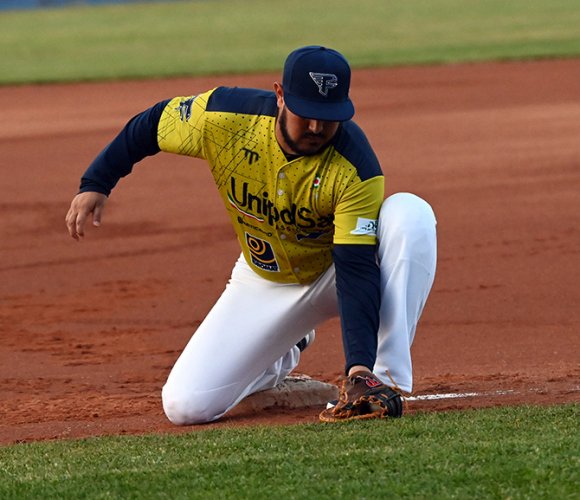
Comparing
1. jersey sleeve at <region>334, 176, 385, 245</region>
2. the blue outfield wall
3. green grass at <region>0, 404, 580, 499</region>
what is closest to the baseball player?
jersey sleeve at <region>334, 176, 385, 245</region>

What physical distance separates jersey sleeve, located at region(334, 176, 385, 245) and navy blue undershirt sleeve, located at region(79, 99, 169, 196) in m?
0.92

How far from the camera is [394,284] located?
4840 mm

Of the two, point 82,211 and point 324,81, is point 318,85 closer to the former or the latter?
point 324,81

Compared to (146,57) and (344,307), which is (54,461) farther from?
(146,57)

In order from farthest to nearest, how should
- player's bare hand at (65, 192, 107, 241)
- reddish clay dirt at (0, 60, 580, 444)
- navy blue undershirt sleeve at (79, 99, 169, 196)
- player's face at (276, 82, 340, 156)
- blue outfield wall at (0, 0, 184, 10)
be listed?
blue outfield wall at (0, 0, 184, 10), reddish clay dirt at (0, 60, 580, 444), navy blue undershirt sleeve at (79, 99, 169, 196), player's bare hand at (65, 192, 107, 241), player's face at (276, 82, 340, 156)

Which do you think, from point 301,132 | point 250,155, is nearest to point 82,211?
point 250,155

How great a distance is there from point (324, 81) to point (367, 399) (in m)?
1.20

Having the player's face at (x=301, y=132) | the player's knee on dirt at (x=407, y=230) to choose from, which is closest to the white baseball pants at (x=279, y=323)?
the player's knee on dirt at (x=407, y=230)

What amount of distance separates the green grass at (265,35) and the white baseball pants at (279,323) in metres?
13.2

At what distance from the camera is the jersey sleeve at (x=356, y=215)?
4.75 meters

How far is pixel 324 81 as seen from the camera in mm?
4578

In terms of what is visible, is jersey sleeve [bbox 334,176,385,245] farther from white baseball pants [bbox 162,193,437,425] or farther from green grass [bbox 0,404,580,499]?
green grass [bbox 0,404,580,499]

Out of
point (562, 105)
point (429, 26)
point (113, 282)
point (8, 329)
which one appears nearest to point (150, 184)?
point (113, 282)

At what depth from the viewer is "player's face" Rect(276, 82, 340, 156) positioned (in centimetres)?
466
